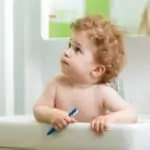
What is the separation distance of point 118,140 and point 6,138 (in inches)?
7.9

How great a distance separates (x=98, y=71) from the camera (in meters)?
0.90

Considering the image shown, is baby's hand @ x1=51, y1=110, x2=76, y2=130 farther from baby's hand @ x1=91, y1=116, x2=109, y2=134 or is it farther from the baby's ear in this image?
the baby's ear

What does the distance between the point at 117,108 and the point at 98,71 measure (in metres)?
0.10

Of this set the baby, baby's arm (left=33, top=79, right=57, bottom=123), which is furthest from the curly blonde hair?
baby's arm (left=33, top=79, right=57, bottom=123)

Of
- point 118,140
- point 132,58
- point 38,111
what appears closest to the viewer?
point 118,140

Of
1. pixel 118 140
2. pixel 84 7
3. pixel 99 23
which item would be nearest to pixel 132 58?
pixel 84 7

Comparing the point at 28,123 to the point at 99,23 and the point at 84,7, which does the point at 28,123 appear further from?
the point at 84,7

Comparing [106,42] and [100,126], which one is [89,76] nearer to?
[106,42]

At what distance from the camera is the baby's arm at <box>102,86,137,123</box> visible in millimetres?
802

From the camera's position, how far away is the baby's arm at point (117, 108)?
80cm

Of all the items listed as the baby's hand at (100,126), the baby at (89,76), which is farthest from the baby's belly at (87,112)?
the baby's hand at (100,126)

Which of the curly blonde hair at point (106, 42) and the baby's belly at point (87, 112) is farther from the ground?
the curly blonde hair at point (106, 42)

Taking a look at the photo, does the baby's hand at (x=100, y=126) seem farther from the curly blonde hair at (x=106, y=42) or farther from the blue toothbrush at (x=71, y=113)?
the curly blonde hair at (x=106, y=42)

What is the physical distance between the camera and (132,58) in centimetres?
120
